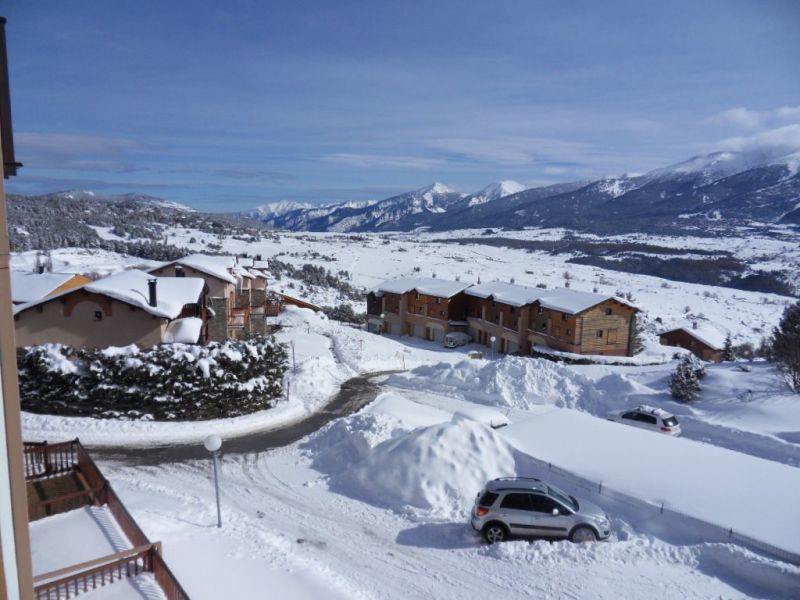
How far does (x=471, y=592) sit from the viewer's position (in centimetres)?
Result: 1112

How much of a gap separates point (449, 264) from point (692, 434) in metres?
109

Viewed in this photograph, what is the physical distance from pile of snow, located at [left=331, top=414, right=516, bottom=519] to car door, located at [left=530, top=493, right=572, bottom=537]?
2522mm

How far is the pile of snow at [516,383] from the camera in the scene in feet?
91.7

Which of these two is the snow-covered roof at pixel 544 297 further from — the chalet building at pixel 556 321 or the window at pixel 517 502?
the window at pixel 517 502

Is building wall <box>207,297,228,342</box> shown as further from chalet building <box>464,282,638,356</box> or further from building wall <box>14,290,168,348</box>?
chalet building <box>464,282,638,356</box>

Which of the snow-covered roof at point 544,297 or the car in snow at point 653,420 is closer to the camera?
the car in snow at point 653,420

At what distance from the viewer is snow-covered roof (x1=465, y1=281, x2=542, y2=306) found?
45062 mm

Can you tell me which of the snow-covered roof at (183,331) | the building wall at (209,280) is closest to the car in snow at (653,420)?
the snow-covered roof at (183,331)

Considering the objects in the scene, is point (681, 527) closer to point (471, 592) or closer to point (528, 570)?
point (528, 570)

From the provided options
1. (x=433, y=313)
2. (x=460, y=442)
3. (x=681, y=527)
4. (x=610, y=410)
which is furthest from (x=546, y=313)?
(x=681, y=527)

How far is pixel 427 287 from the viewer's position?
2069 inches

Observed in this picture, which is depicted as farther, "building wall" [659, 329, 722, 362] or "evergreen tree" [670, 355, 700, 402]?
"building wall" [659, 329, 722, 362]

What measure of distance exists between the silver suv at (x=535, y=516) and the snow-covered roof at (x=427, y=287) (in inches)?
1443

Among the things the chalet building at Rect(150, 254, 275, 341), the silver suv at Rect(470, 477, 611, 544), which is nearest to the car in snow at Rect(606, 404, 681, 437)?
the silver suv at Rect(470, 477, 611, 544)
